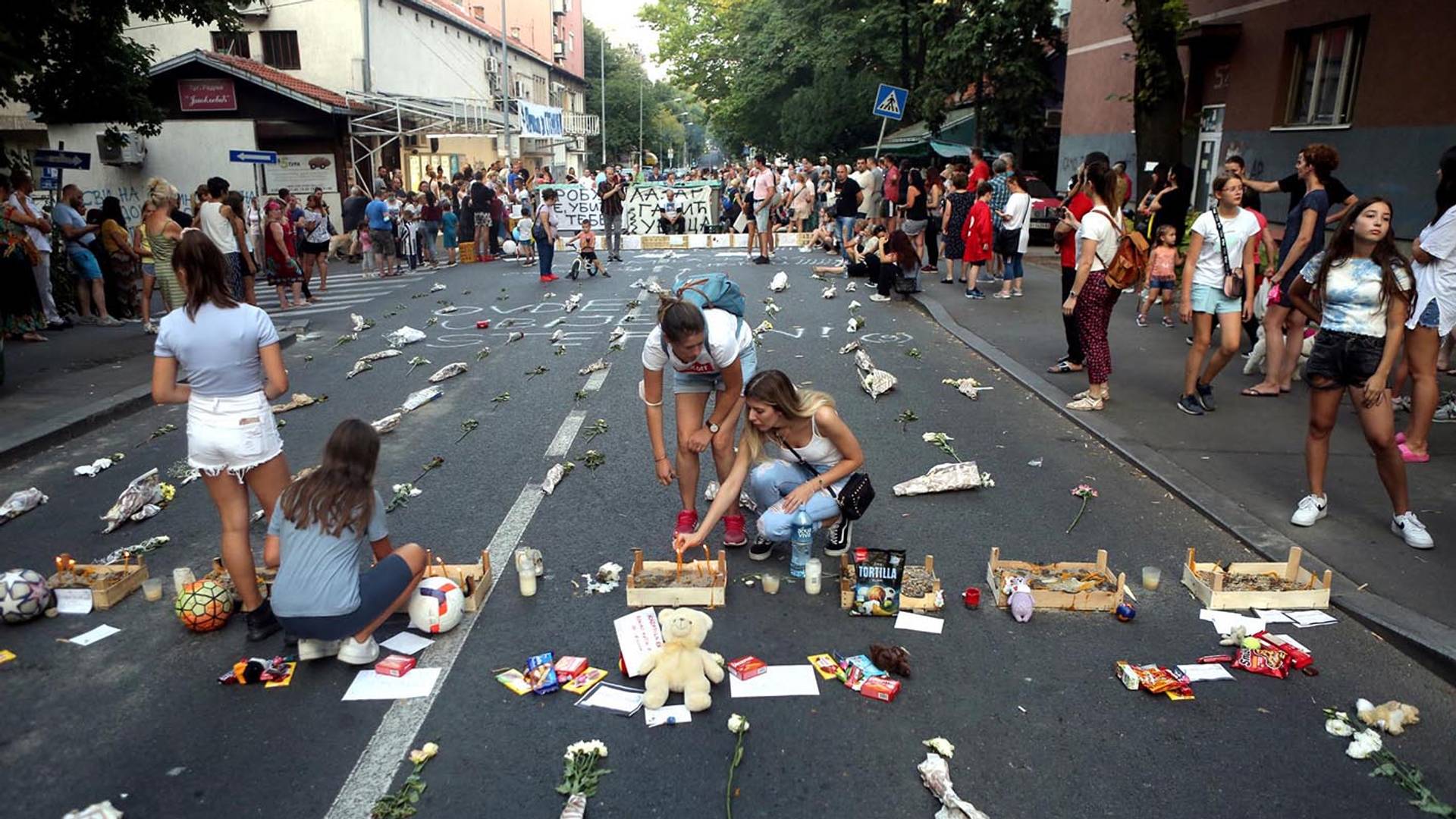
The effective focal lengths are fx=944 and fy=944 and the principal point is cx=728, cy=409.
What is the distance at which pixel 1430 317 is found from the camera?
582 centimetres

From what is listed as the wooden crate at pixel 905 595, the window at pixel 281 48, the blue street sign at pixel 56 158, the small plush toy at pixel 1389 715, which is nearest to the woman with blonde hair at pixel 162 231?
the blue street sign at pixel 56 158

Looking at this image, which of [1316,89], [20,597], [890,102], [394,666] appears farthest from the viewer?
[890,102]

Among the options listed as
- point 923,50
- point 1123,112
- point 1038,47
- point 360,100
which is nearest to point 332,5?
point 360,100

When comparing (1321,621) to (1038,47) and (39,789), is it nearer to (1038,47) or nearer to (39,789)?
(39,789)

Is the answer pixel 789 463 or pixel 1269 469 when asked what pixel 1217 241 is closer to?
pixel 1269 469

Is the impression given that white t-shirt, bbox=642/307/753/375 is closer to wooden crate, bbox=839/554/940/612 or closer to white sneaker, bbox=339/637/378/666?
wooden crate, bbox=839/554/940/612

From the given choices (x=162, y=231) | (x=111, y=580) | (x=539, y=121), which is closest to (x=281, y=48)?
(x=539, y=121)

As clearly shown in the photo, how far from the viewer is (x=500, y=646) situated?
4.26m

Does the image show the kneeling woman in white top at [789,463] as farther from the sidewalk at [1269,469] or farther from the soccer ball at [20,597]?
the soccer ball at [20,597]

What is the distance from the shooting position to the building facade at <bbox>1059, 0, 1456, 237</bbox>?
13.3 meters

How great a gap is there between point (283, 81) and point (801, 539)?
29.3m

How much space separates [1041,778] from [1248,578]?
2.11m

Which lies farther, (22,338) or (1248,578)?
(22,338)

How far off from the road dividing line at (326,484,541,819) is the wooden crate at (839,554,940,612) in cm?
177
